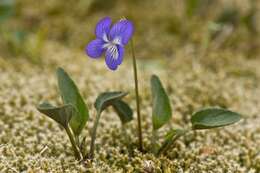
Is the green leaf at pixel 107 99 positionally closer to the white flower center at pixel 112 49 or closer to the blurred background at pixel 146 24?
the white flower center at pixel 112 49

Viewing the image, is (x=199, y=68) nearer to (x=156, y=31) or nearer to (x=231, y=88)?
(x=231, y=88)

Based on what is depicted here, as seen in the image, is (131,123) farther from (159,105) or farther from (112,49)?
(112,49)

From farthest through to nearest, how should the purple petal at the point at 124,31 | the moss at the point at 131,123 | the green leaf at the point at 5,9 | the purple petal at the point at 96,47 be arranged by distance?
the green leaf at the point at 5,9 < the moss at the point at 131,123 < the purple petal at the point at 96,47 < the purple petal at the point at 124,31

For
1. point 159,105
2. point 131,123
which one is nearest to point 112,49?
point 159,105

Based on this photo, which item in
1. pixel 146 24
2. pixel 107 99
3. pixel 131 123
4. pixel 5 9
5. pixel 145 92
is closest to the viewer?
pixel 107 99

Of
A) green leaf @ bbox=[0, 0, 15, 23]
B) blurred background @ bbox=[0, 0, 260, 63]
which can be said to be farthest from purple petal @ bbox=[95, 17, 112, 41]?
green leaf @ bbox=[0, 0, 15, 23]

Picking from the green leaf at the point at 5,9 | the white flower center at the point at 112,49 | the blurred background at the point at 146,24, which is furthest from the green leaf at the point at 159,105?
the green leaf at the point at 5,9
